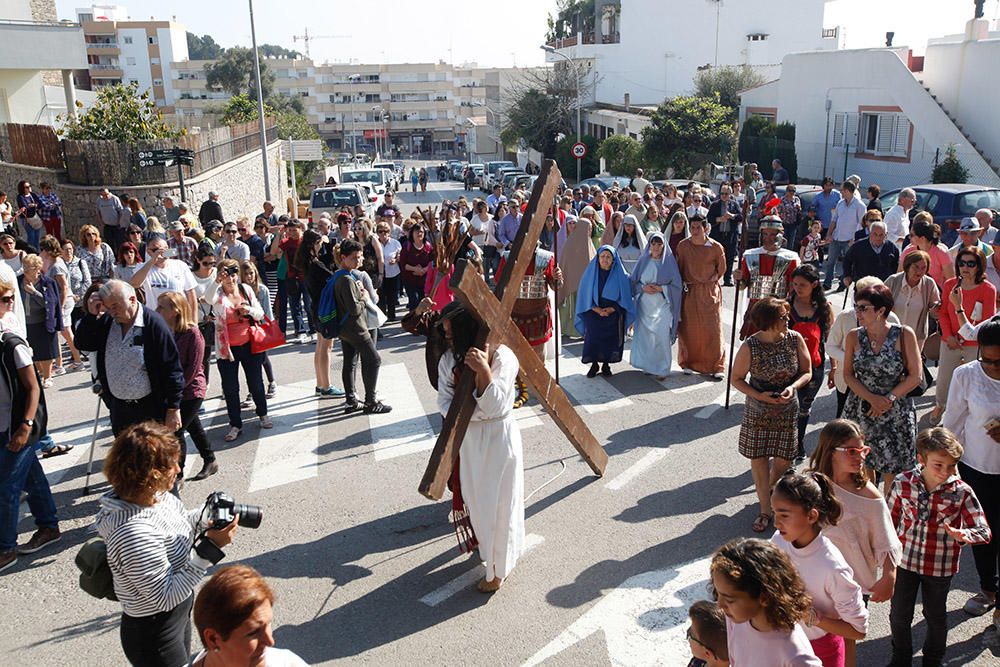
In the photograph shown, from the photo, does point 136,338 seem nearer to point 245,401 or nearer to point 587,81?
point 245,401

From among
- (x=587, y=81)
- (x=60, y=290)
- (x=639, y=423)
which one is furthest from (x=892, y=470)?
(x=587, y=81)

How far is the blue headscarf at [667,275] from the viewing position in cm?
1011

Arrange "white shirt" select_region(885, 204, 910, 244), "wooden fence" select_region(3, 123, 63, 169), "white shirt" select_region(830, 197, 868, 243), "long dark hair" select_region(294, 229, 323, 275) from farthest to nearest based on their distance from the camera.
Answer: "wooden fence" select_region(3, 123, 63, 169)
"white shirt" select_region(830, 197, 868, 243)
"white shirt" select_region(885, 204, 910, 244)
"long dark hair" select_region(294, 229, 323, 275)

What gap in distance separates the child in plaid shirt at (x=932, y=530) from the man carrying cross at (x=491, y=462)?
2235mm

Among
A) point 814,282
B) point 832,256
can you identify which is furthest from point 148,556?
point 832,256

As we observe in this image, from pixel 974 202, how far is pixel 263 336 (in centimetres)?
1318

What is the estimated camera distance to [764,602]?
307cm

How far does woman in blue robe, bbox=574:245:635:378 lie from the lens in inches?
396

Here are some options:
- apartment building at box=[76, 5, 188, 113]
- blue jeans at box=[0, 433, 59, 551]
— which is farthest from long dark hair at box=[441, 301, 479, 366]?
apartment building at box=[76, 5, 188, 113]

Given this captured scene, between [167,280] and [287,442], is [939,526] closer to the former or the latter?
[287,442]

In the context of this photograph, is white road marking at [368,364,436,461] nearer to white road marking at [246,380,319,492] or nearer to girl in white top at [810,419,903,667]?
white road marking at [246,380,319,492]

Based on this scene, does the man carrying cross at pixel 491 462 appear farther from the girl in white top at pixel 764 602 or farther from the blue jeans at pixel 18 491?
the blue jeans at pixel 18 491

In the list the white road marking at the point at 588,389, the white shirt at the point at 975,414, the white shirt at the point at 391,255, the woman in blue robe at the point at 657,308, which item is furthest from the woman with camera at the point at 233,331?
the white shirt at the point at 975,414

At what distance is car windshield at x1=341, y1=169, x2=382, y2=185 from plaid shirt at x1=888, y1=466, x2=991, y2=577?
3227 cm
